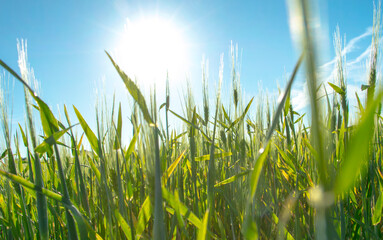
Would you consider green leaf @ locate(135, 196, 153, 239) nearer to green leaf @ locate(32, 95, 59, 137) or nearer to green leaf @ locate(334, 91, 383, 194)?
green leaf @ locate(32, 95, 59, 137)

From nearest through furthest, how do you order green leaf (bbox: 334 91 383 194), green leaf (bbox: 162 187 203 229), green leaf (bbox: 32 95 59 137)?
green leaf (bbox: 334 91 383 194) → green leaf (bbox: 162 187 203 229) → green leaf (bbox: 32 95 59 137)

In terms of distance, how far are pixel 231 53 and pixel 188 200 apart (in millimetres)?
680

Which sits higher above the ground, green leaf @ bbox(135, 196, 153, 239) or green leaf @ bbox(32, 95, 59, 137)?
green leaf @ bbox(32, 95, 59, 137)

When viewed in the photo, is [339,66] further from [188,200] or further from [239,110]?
[188,200]

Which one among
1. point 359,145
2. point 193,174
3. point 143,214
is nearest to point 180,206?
point 143,214

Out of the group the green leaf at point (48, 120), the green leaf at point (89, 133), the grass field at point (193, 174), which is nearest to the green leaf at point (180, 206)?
the grass field at point (193, 174)

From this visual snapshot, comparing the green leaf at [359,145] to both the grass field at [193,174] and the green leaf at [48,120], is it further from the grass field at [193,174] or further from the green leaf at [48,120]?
the green leaf at [48,120]

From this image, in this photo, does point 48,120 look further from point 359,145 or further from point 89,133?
point 359,145

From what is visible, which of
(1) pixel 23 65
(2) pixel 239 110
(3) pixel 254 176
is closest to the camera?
(3) pixel 254 176

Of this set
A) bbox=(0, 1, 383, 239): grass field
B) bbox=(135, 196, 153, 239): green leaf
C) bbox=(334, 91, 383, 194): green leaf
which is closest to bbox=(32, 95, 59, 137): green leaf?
bbox=(0, 1, 383, 239): grass field

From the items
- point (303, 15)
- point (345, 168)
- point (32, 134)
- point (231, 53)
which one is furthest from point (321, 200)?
point (231, 53)

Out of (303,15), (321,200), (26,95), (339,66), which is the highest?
(339,66)

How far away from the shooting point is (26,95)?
741 mm

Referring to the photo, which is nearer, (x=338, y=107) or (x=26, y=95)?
(x=26, y=95)
